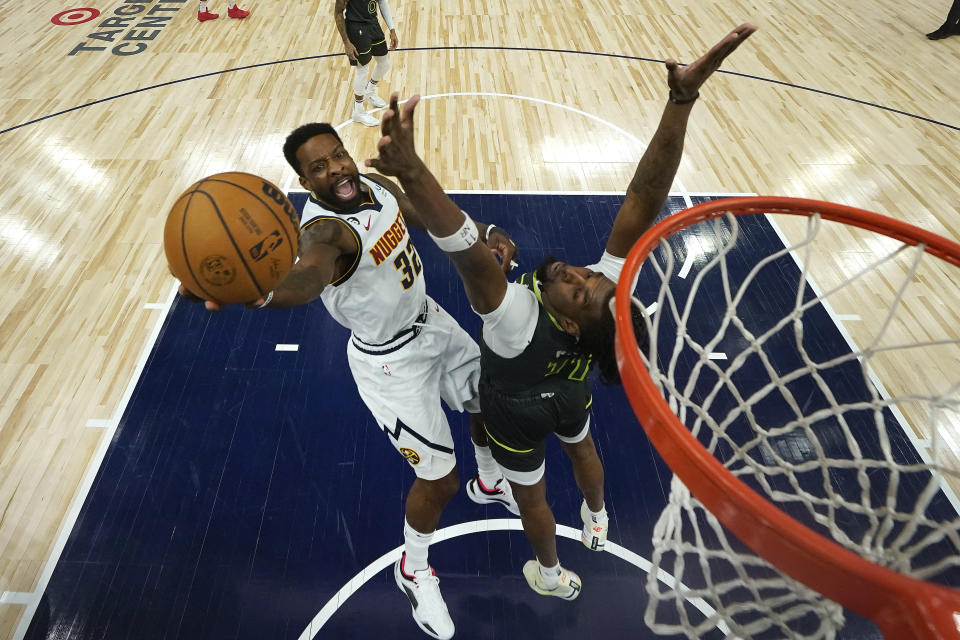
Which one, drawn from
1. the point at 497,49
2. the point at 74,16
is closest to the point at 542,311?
the point at 497,49

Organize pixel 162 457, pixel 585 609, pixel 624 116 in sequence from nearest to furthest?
pixel 585 609 < pixel 162 457 < pixel 624 116

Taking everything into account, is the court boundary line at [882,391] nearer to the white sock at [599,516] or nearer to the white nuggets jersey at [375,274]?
the white sock at [599,516]

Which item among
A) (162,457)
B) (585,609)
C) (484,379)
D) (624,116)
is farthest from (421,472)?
(624,116)

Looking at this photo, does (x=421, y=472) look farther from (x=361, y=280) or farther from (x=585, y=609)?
(x=585, y=609)

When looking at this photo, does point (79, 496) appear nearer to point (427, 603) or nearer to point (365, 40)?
point (427, 603)

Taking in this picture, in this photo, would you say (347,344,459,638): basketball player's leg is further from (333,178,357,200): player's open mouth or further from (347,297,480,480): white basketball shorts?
(333,178,357,200): player's open mouth

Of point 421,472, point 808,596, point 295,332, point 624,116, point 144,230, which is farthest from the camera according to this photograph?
point 624,116

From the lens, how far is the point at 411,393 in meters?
2.73

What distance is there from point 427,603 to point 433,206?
6.66 feet

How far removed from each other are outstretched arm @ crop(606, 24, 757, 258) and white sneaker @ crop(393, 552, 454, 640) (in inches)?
68.4

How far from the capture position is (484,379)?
2533mm

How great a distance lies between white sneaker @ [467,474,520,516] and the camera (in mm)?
3283

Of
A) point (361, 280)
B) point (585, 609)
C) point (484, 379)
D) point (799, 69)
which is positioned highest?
point (361, 280)

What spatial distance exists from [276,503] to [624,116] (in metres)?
5.36
